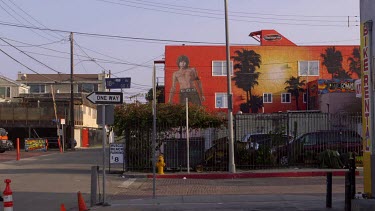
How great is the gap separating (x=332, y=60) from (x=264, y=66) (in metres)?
6.49

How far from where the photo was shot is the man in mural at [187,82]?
52.1 m

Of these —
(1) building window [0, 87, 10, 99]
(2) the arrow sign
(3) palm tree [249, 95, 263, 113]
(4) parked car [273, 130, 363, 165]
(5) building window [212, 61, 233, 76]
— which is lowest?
(4) parked car [273, 130, 363, 165]

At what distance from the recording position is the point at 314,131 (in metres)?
24.7

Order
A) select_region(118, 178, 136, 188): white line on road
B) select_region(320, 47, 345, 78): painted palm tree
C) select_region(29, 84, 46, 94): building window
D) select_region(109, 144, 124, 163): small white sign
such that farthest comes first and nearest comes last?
select_region(29, 84, 46, 94): building window → select_region(320, 47, 345, 78): painted palm tree → select_region(118, 178, 136, 188): white line on road → select_region(109, 144, 124, 163): small white sign

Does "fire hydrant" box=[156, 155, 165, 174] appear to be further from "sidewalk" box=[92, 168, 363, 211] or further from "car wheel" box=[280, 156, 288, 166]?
"car wheel" box=[280, 156, 288, 166]

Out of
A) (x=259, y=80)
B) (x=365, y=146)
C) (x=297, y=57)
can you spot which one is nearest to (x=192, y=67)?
(x=259, y=80)

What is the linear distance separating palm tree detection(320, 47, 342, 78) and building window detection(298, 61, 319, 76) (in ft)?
2.78

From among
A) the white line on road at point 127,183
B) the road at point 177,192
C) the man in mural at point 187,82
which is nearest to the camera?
the road at point 177,192

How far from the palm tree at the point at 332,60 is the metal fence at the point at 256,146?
96.8 feet

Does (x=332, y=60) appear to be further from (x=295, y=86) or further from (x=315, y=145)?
(x=315, y=145)

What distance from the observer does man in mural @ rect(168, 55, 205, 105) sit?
52125mm

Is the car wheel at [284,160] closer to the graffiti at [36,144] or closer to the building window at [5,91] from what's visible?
the graffiti at [36,144]

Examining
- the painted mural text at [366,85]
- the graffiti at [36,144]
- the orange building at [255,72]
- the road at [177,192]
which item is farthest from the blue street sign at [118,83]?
the graffiti at [36,144]

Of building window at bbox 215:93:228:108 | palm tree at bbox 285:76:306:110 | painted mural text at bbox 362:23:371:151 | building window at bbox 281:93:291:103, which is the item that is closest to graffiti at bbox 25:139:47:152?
building window at bbox 215:93:228:108
